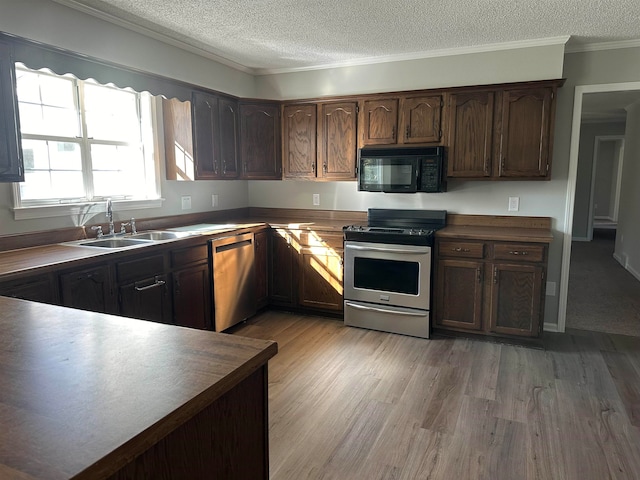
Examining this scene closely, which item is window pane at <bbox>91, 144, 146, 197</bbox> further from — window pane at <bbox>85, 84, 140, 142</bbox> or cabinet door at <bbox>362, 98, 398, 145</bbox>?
cabinet door at <bbox>362, 98, 398, 145</bbox>

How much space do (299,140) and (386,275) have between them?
1609mm

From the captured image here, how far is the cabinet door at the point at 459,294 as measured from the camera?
3621 millimetres

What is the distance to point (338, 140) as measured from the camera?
4.28 meters

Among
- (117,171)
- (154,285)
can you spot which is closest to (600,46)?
(154,285)

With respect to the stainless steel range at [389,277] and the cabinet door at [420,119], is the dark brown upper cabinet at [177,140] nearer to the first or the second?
the stainless steel range at [389,277]

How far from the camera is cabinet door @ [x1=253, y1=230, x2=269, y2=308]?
4.23 meters

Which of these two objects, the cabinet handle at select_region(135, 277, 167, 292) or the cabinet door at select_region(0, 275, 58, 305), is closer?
the cabinet door at select_region(0, 275, 58, 305)

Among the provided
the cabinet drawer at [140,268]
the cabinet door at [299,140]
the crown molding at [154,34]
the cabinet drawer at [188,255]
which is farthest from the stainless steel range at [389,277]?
the crown molding at [154,34]

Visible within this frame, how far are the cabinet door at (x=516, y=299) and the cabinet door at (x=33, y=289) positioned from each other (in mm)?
3026

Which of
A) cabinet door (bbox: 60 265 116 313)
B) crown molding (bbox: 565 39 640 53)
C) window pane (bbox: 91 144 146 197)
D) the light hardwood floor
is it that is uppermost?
crown molding (bbox: 565 39 640 53)

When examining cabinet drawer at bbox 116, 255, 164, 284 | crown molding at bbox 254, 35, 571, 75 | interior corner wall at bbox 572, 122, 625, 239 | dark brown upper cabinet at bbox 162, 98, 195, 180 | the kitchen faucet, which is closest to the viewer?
cabinet drawer at bbox 116, 255, 164, 284

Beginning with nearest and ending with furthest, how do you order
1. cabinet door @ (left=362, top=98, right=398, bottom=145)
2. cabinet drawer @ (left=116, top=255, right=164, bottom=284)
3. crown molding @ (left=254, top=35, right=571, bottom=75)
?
1. cabinet drawer @ (left=116, top=255, right=164, bottom=284)
2. crown molding @ (left=254, top=35, right=571, bottom=75)
3. cabinet door @ (left=362, top=98, right=398, bottom=145)

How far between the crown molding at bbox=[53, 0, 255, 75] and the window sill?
4.26 feet

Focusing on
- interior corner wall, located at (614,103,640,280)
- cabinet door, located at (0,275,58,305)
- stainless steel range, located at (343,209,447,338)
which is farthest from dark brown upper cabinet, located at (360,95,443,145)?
interior corner wall, located at (614,103,640,280)
